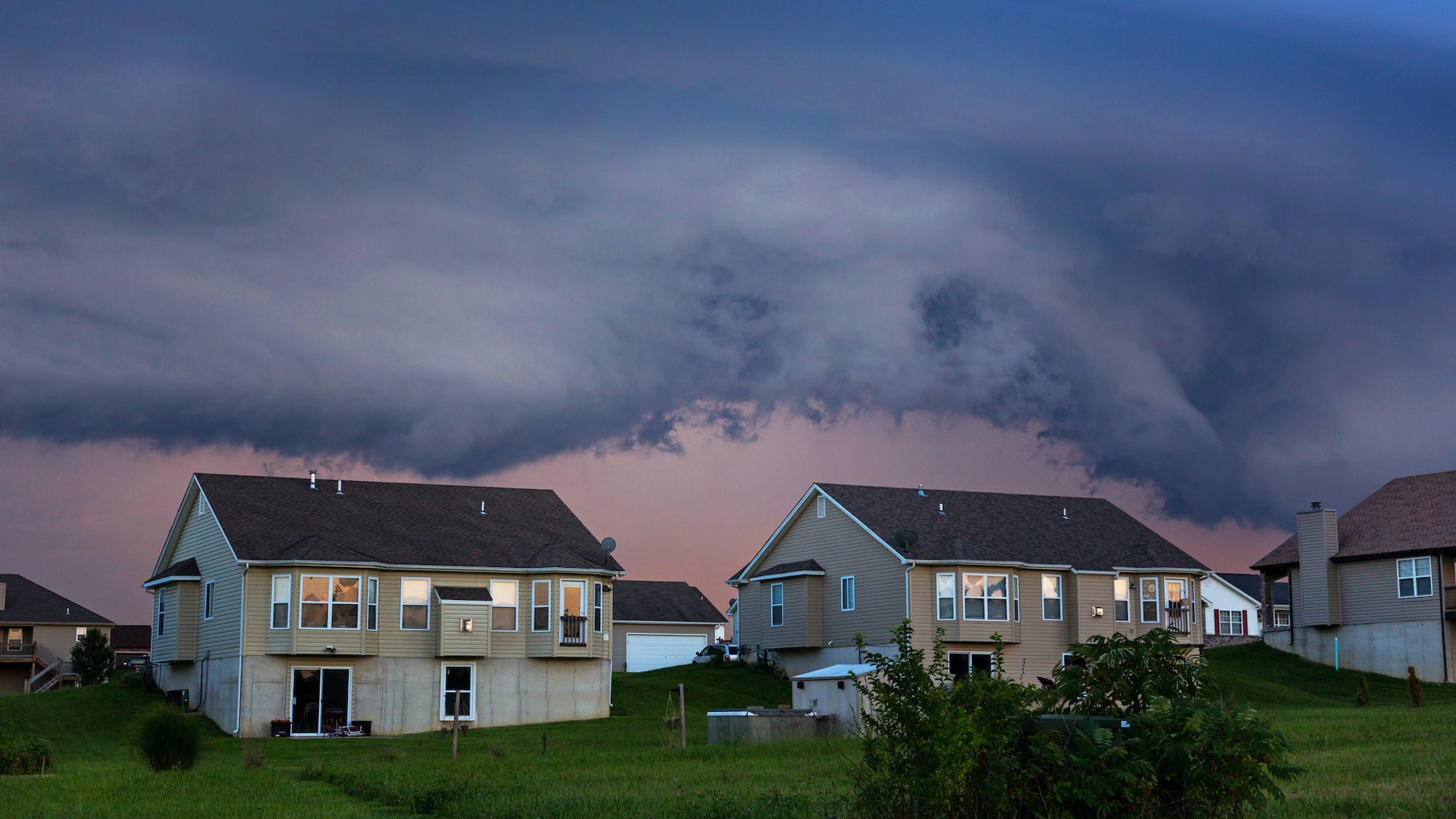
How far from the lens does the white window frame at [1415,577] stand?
50500mm

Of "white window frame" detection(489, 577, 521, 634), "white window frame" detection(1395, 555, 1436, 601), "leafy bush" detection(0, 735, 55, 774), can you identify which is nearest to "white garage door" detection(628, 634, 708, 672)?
"white window frame" detection(489, 577, 521, 634)

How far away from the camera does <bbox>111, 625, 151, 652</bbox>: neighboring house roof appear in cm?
9231

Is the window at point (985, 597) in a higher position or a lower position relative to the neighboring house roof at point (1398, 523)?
lower

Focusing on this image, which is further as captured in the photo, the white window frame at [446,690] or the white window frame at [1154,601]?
the white window frame at [1154,601]

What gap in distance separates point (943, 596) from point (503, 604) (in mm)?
15169

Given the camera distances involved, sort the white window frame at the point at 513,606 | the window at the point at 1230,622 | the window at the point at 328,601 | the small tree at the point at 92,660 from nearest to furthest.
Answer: the window at the point at 328,601
the white window frame at the point at 513,606
the small tree at the point at 92,660
the window at the point at 1230,622

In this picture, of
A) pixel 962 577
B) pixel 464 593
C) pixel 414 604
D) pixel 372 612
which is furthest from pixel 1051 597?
pixel 372 612

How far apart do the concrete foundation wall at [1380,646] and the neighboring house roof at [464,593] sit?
33571 mm

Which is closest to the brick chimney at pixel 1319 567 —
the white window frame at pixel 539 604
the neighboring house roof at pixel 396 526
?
the neighboring house roof at pixel 396 526

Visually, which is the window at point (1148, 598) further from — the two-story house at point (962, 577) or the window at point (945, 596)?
the window at point (945, 596)

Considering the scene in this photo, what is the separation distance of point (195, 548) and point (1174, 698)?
131 ft

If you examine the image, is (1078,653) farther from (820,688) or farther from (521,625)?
(521,625)

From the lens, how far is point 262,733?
39.4 metres

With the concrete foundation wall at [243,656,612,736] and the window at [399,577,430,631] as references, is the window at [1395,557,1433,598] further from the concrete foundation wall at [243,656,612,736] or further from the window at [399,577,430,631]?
the window at [399,577,430,631]
